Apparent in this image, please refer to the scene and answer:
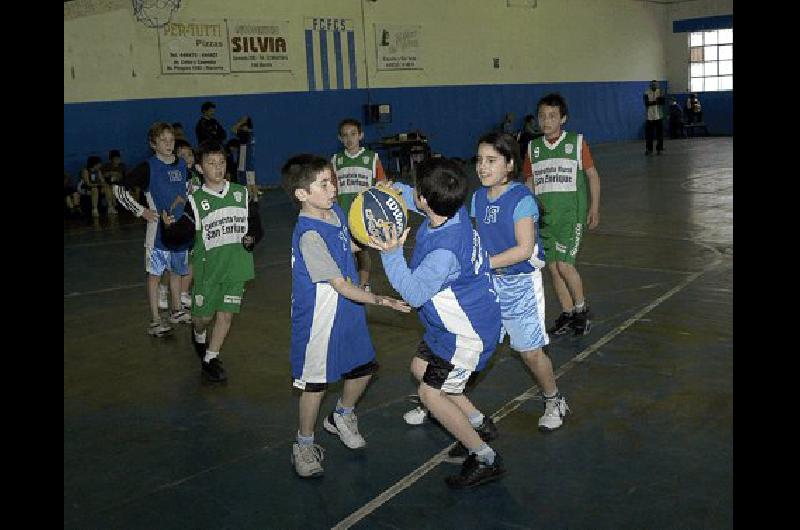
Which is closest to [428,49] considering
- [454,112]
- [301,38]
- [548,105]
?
[454,112]

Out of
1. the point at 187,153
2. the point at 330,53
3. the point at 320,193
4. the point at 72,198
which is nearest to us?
the point at 320,193

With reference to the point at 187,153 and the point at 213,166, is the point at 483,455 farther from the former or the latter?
the point at 187,153

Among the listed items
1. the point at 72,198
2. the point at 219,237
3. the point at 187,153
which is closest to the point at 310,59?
the point at 72,198

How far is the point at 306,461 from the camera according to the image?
4.39 metres

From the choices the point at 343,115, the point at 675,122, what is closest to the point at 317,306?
the point at 343,115

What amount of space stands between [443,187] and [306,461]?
66.8 inches

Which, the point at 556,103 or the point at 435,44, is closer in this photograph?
the point at 556,103

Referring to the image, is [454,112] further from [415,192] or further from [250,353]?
[415,192]

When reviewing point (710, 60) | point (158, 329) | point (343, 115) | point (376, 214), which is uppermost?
point (710, 60)

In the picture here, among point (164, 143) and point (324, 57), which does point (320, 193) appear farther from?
point (324, 57)

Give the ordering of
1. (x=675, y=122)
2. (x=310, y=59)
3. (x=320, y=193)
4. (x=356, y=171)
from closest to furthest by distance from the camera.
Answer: (x=320, y=193), (x=356, y=171), (x=310, y=59), (x=675, y=122)

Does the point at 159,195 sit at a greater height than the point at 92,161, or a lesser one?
lesser
